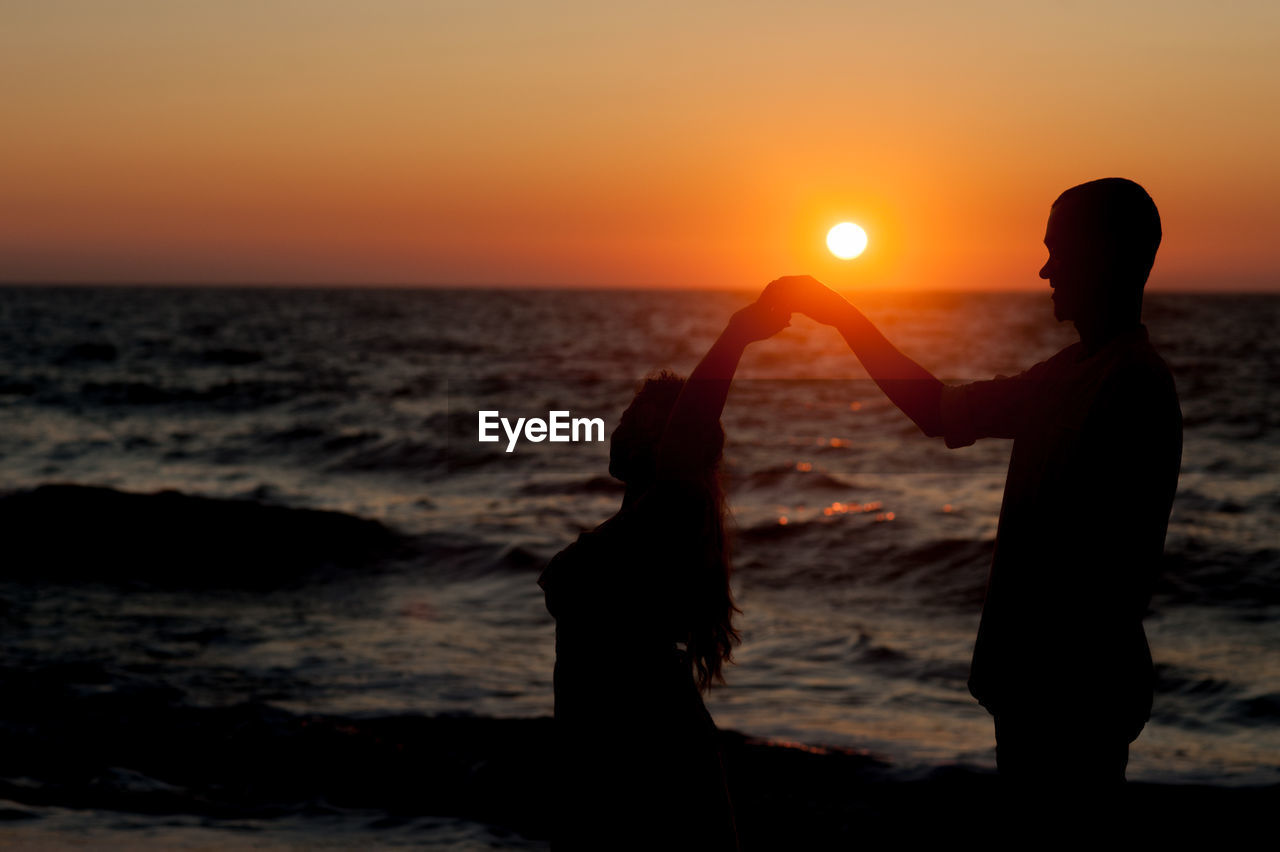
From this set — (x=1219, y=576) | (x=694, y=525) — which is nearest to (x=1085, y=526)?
(x=694, y=525)

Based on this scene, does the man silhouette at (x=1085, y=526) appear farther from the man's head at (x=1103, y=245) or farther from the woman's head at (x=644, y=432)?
the woman's head at (x=644, y=432)

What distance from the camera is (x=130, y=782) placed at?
21.8ft

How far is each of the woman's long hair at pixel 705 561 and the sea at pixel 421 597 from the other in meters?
0.95

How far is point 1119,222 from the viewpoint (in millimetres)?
2463

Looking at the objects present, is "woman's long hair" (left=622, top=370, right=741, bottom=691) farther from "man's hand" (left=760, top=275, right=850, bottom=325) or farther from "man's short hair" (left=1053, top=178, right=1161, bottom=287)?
"man's short hair" (left=1053, top=178, right=1161, bottom=287)

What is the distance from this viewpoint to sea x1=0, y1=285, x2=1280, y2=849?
23.4ft

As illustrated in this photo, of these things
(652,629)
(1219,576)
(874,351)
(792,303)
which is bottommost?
(1219,576)

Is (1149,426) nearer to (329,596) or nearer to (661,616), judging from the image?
(661,616)

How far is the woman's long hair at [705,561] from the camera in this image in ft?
9.46

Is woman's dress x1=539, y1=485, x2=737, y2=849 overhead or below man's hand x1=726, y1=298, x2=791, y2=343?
below

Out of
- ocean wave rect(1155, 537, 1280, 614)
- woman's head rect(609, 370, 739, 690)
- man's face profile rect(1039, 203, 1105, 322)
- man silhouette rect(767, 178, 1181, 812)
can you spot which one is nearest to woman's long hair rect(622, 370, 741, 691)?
woman's head rect(609, 370, 739, 690)

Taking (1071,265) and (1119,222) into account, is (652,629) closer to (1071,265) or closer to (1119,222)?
(1071,265)

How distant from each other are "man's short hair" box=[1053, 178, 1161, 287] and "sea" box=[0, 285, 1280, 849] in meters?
0.54

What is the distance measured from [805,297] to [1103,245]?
2.84 ft
